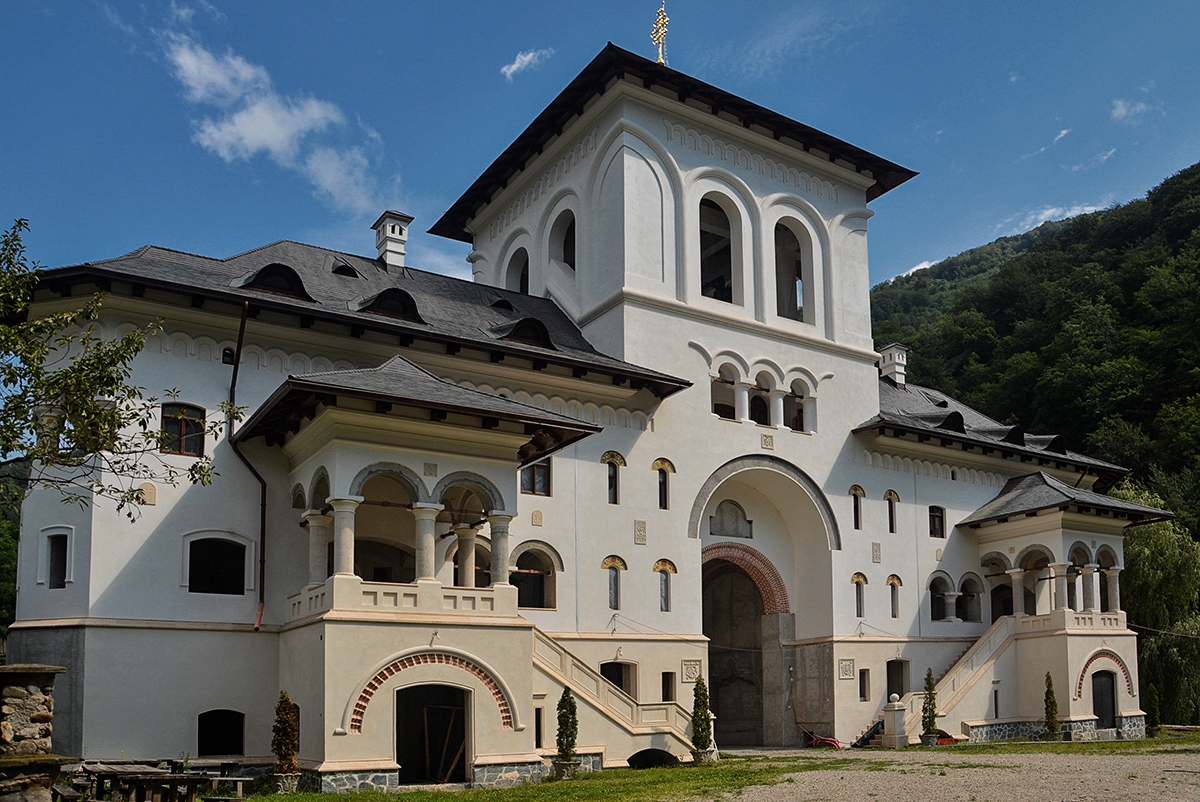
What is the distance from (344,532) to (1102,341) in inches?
1673

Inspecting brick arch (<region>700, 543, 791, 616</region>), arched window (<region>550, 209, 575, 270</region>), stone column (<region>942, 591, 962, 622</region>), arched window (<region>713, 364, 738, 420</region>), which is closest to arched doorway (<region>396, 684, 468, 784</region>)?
brick arch (<region>700, 543, 791, 616</region>)

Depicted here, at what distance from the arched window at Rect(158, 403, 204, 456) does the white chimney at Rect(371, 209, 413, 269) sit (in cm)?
721

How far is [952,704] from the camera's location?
25.9 metres

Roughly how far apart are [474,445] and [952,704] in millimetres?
14828

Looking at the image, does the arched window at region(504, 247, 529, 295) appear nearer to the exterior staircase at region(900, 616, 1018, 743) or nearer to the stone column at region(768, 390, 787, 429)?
the stone column at region(768, 390, 787, 429)

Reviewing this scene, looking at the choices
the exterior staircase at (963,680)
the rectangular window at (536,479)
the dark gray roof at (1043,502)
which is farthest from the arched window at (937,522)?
the rectangular window at (536,479)

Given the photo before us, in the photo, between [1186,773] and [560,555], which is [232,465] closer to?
[560,555]

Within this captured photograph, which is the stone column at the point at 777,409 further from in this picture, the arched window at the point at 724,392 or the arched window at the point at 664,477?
the arched window at the point at 664,477

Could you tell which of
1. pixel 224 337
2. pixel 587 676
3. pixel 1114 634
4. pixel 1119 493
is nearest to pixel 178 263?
pixel 224 337

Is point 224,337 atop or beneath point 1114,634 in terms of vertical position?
atop

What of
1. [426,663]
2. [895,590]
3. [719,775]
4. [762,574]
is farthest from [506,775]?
[895,590]

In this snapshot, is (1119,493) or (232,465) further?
(1119,493)

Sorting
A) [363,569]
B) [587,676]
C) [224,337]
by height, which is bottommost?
[587,676]

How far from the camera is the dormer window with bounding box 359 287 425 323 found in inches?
811
